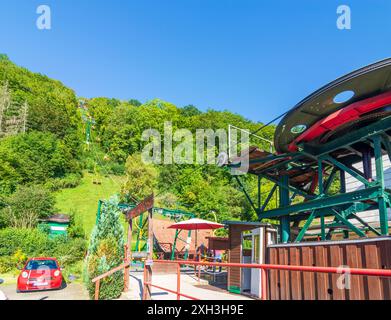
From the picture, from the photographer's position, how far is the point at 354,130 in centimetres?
766

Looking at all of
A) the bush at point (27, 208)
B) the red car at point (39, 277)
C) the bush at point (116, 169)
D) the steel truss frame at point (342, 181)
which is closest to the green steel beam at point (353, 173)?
the steel truss frame at point (342, 181)

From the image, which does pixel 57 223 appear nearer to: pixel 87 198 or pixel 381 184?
pixel 87 198

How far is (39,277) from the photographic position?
10328 millimetres

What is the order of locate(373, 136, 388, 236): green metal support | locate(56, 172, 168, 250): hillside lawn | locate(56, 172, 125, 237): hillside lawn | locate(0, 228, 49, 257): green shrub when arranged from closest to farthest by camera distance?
locate(373, 136, 388, 236): green metal support
locate(0, 228, 49, 257): green shrub
locate(56, 172, 168, 250): hillside lawn
locate(56, 172, 125, 237): hillside lawn

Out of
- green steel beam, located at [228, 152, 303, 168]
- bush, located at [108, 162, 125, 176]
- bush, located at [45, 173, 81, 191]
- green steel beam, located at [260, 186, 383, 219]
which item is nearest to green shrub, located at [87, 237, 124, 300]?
Answer: green steel beam, located at [228, 152, 303, 168]

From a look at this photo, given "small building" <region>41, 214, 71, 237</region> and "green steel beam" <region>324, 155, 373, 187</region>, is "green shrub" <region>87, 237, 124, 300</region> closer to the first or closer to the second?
"green steel beam" <region>324, 155, 373, 187</region>

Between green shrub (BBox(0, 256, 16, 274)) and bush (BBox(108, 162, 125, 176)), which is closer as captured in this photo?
green shrub (BBox(0, 256, 16, 274))

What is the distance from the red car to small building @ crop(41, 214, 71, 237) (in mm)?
15152

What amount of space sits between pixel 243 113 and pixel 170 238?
42.5m

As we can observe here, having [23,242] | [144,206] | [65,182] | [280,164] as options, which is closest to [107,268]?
[144,206]

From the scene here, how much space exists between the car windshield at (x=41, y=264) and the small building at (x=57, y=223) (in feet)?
48.7

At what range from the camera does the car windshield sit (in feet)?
34.9
